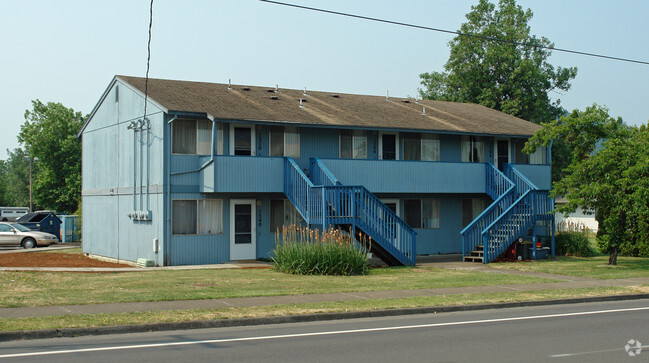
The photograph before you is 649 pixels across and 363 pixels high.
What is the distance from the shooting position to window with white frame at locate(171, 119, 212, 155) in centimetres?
2545

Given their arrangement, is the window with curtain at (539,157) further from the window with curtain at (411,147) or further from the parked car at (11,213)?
the parked car at (11,213)

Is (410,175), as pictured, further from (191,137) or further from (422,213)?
(191,137)

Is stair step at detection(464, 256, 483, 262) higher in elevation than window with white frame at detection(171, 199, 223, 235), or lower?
lower

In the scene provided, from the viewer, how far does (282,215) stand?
27.4m

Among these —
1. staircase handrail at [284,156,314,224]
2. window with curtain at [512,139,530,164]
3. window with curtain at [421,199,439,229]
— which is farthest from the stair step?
window with curtain at [512,139,530,164]

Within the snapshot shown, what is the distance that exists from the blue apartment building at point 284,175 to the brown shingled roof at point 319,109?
0.11 metres

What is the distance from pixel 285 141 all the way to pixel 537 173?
11.9 m

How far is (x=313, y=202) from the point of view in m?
24.0

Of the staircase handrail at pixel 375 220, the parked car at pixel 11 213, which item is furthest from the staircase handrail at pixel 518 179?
the parked car at pixel 11 213

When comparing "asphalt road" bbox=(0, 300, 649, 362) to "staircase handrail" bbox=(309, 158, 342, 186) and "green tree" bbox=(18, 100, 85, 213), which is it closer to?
"staircase handrail" bbox=(309, 158, 342, 186)

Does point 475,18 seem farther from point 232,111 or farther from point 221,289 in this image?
point 221,289

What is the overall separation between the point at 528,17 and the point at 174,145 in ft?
116

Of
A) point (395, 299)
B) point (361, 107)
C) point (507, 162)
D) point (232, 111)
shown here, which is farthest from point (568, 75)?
point (395, 299)

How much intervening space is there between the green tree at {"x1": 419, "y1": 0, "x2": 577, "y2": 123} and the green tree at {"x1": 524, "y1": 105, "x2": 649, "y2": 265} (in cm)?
2405
